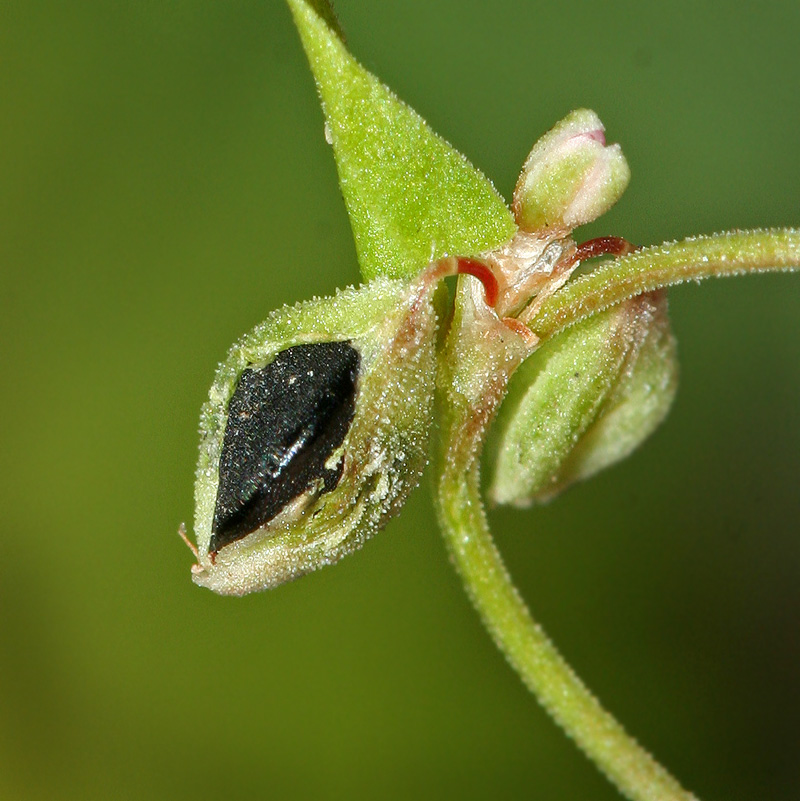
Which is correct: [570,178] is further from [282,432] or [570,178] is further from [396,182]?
[282,432]

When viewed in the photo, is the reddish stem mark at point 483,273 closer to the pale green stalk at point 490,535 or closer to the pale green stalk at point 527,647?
the pale green stalk at point 490,535

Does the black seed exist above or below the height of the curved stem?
above

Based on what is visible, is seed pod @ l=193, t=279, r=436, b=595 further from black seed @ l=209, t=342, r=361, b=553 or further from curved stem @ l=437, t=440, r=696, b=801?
curved stem @ l=437, t=440, r=696, b=801

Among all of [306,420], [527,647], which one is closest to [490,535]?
→ [527,647]

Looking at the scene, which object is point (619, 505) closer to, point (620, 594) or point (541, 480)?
point (620, 594)

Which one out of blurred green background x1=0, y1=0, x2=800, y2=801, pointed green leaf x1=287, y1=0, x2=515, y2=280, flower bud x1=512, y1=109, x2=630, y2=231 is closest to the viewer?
pointed green leaf x1=287, y1=0, x2=515, y2=280

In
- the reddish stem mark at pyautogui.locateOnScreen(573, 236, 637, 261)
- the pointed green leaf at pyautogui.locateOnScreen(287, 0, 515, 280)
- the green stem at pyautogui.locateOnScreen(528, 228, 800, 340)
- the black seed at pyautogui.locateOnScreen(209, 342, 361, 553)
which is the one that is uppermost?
the pointed green leaf at pyautogui.locateOnScreen(287, 0, 515, 280)

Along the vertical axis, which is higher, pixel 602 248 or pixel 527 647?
pixel 602 248

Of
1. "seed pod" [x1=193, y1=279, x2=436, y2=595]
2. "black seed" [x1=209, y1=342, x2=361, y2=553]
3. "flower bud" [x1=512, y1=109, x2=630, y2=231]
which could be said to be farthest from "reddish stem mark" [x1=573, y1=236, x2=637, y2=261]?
"black seed" [x1=209, y1=342, x2=361, y2=553]
